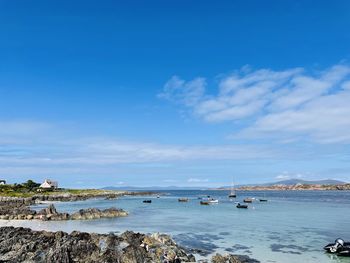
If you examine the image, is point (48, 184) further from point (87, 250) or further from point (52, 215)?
point (87, 250)

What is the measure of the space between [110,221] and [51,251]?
3956cm

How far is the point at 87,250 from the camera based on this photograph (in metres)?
28.5

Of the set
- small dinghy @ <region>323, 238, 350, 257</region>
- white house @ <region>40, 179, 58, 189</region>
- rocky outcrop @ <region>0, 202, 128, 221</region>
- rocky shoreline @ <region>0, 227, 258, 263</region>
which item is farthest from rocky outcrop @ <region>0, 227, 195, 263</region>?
white house @ <region>40, 179, 58, 189</region>

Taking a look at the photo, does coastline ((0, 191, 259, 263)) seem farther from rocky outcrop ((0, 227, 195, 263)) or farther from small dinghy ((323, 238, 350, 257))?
small dinghy ((323, 238, 350, 257))

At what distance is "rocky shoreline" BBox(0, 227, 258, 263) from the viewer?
26156mm

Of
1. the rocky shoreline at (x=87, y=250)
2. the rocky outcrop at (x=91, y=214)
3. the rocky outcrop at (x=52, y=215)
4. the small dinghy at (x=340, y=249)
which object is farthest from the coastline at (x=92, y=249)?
the rocky outcrop at (x=91, y=214)

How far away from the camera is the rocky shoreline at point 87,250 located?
26.2 metres

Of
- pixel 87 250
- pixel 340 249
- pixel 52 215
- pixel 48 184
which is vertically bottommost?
pixel 340 249

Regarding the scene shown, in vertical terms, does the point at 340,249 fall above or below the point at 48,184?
below

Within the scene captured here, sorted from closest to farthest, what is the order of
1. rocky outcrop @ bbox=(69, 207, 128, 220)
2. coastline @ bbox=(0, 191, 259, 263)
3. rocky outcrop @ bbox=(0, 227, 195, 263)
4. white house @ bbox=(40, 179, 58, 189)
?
rocky outcrop @ bbox=(0, 227, 195, 263)
coastline @ bbox=(0, 191, 259, 263)
rocky outcrop @ bbox=(69, 207, 128, 220)
white house @ bbox=(40, 179, 58, 189)

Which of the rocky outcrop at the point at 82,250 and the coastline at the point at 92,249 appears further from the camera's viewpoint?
the coastline at the point at 92,249

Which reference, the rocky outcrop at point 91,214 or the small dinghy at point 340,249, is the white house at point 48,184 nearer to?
the rocky outcrop at point 91,214

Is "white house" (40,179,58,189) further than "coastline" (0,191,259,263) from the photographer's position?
Yes

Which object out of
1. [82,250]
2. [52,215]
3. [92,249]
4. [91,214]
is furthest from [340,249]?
[52,215]
